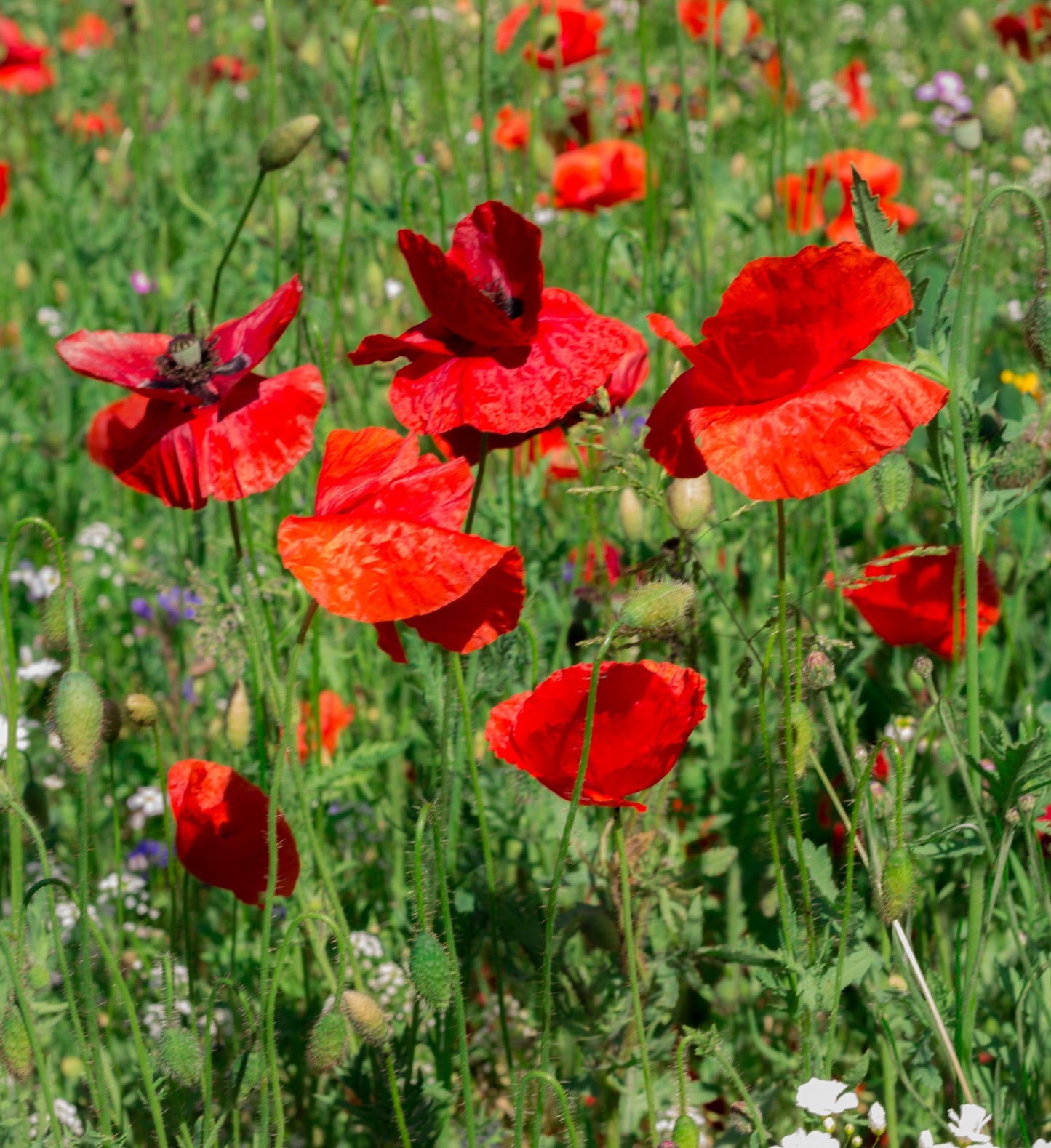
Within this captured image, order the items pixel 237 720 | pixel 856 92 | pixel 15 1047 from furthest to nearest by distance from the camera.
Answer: pixel 856 92
pixel 237 720
pixel 15 1047

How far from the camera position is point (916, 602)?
1655 mm

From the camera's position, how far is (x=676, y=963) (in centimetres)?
176

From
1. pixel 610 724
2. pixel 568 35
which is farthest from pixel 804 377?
pixel 568 35

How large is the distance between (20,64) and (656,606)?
12.6ft

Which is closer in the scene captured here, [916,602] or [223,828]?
[223,828]

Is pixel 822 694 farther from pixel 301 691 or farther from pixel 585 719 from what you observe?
pixel 301 691

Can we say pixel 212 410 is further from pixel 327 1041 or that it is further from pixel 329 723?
pixel 329 723

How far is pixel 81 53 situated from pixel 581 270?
280cm

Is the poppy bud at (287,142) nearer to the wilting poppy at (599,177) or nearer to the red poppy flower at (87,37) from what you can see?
the wilting poppy at (599,177)

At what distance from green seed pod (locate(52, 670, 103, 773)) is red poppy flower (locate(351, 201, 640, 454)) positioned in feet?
1.23

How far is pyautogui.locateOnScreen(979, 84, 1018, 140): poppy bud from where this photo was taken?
2193 mm

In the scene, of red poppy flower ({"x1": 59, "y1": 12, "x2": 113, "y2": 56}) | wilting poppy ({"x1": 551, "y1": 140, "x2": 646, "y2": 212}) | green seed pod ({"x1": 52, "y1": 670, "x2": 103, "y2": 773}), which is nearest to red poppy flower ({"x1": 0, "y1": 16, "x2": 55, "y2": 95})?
red poppy flower ({"x1": 59, "y1": 12, "x2": 113, "y2": 56})

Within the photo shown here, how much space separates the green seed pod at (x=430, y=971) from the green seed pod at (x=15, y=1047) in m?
0.36

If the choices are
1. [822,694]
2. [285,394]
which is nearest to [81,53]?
[285,394]
